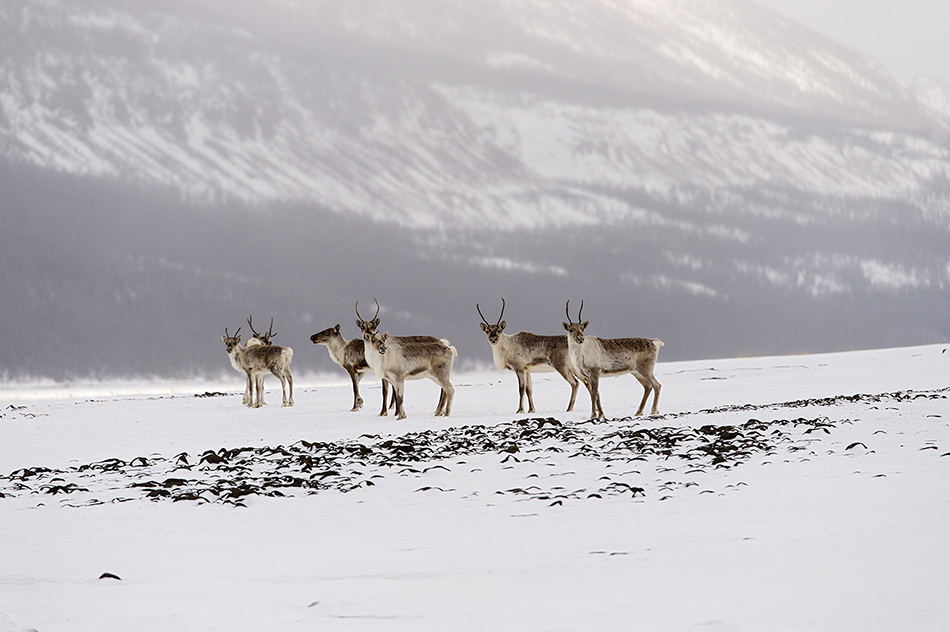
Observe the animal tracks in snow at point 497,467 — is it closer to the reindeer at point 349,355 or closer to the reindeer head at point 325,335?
the reindeer at point 349,355

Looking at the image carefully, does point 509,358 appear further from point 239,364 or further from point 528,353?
point 239,364

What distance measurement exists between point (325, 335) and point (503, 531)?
16665mm

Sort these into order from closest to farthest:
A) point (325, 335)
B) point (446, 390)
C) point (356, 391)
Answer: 1. point (446, 390)
2. point (356, 391)
3. point (325, 335)

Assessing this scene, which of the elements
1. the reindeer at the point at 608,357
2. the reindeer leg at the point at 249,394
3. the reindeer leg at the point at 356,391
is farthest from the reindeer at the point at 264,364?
the reindeer at the point at 608,357

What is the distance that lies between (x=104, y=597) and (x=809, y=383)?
21.2 meters

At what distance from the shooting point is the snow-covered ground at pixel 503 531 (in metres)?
3.98

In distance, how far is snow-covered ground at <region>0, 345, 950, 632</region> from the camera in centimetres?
398

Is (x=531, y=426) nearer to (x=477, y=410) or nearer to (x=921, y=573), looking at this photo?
(x=477, y=410)

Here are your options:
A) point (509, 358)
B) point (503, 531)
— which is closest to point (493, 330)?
point (509, 358)

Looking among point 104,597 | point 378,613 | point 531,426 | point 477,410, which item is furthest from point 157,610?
point 477,410

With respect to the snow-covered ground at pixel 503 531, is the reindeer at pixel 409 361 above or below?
above

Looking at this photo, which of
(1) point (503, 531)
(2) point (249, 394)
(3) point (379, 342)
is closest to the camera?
(1) point (503, 531)

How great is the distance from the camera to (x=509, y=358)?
741 inches

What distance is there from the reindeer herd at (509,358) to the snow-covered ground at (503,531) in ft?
11.2
